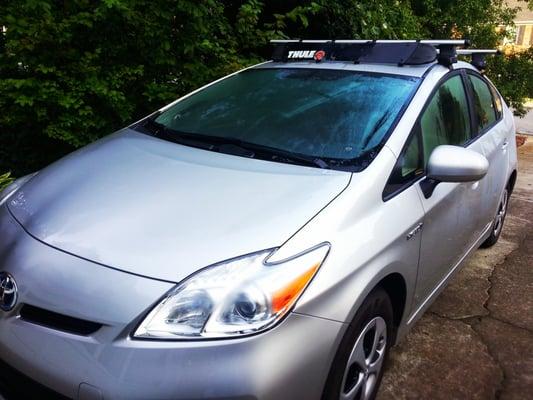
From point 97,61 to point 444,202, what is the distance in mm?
2739

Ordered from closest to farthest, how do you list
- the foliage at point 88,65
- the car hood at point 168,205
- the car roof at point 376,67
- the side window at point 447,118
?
the car hood at point 168,205
the side window at point 447,118
the car roof at point 376,67
the foliage at point 88,65

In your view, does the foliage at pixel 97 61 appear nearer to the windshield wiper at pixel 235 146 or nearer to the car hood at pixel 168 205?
the windshield wiper at pixel 235 146

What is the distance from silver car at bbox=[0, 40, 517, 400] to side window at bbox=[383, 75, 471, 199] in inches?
0.6

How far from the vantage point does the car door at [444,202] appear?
248 cm

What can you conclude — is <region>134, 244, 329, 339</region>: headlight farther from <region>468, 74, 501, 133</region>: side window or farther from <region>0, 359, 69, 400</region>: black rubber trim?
<region>468, 74, 501, 133</region>: side window

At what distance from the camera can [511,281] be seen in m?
3.81

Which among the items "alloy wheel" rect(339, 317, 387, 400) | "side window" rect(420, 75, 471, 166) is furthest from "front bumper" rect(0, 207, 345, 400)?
"side window" rect(420, 75, 471, 166)

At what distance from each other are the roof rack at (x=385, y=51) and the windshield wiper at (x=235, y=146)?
962 millimetres

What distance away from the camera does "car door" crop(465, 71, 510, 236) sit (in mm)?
3326

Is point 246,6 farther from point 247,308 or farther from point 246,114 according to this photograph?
point 247,308

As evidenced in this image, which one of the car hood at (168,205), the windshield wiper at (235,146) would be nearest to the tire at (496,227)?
the windshield wiper at (235,146)

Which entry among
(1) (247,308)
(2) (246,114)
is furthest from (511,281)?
(1) (247,308)

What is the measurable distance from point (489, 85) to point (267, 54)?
7.32 feet

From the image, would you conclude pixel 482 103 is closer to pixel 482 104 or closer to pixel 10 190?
pixel 482 104
